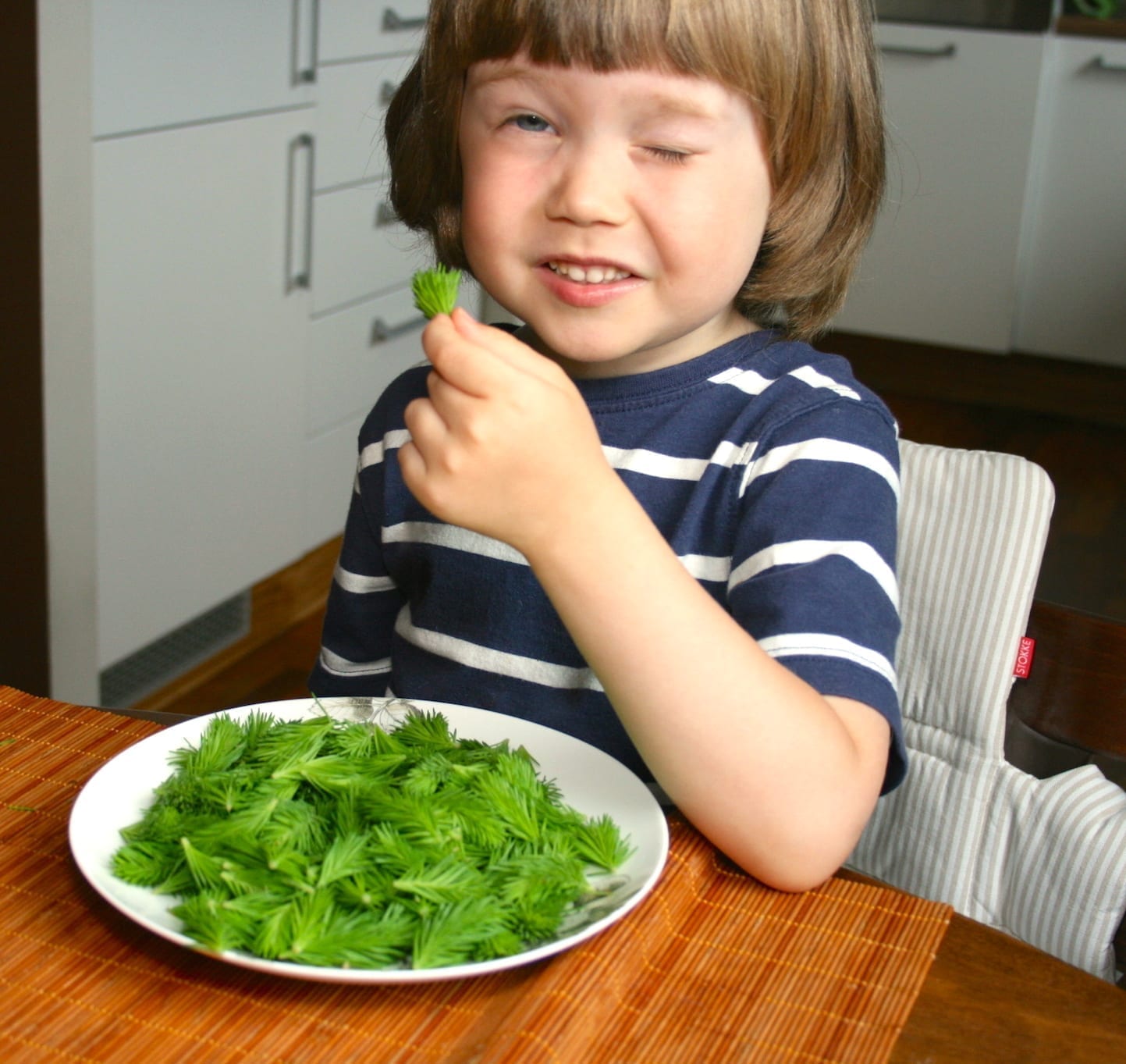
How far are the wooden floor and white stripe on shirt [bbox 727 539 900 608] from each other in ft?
6.76

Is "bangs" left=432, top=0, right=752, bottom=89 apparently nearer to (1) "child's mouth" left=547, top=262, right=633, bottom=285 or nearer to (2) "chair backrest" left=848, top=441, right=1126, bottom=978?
(1) "child's mouth" left=547, top=262, right=633, bottom=285

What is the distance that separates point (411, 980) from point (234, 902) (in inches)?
2.9

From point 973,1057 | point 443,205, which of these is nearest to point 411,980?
point 973,1057

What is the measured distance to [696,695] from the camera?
0.70 meters

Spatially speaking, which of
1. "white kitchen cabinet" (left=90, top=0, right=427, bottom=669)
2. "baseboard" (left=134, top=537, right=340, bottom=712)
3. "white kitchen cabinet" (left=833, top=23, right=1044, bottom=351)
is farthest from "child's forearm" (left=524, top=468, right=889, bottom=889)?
"white kitchen cabinet" (left=833, top=23, right=1044, bottom=351)

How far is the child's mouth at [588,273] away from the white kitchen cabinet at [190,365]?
1226 mm

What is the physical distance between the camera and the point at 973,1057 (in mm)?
574

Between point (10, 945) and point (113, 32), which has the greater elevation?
point (113, 32)

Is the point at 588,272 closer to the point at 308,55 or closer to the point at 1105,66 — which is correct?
the point at 308,55

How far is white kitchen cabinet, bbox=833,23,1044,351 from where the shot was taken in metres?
3.70

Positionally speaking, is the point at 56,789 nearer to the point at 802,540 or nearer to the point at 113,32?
the point at 802,540

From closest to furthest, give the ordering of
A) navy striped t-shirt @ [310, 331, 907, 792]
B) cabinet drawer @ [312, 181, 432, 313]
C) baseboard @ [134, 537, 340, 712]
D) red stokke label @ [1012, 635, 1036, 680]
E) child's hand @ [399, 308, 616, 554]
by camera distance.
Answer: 1. child's hand @ [399, 308, 616, 554]
2. navy striped t-shirt @ [310, 331, 907, 792]
3. red stokke label @ [1012, 635, 1036, 680]
4. baseboard @ [134, 537, 340, 712]
5. cabinet drawer @ [312, 181, 432, 313]

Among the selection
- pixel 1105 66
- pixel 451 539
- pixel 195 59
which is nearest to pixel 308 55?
pixel 195 59

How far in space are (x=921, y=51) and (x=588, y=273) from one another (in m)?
3.17
